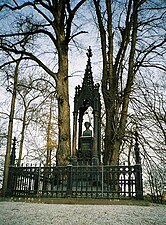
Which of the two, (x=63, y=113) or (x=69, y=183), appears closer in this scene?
(x=69, y=183)

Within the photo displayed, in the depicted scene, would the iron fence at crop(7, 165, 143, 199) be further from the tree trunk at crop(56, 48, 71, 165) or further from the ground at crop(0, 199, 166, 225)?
the ground at crop(0, 199, 166, 225)

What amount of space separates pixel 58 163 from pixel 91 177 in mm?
2147

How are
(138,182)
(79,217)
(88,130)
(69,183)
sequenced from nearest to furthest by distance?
(79,217) < (138,182) < (69,183) < (88,130)

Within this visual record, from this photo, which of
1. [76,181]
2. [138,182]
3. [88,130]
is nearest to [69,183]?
[76,181]

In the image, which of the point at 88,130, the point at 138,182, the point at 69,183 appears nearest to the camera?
the point at 138,182

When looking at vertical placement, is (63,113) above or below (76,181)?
above

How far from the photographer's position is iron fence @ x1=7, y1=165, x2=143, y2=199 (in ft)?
25.7

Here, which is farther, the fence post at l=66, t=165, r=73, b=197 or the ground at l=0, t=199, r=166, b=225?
the fence post at l=66, t=165, r=73, b=197

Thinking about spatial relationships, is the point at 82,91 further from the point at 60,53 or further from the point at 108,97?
the point at 60,53

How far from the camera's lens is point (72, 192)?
8.05 metres

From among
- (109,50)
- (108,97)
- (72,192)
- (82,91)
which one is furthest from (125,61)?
(72,192)

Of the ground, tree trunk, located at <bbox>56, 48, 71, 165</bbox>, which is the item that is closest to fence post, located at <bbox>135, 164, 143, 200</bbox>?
the ground

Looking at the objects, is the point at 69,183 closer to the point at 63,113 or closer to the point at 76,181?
the point at 76,181

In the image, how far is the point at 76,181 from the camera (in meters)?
8.11
